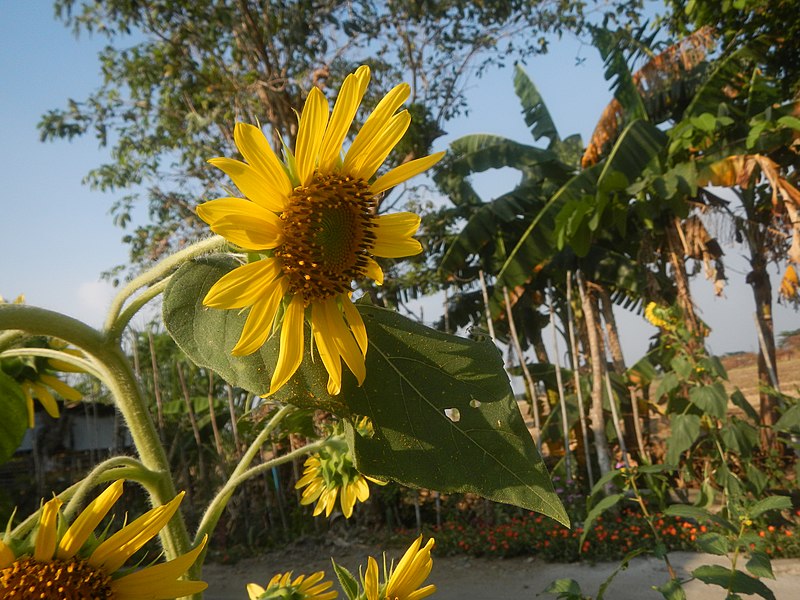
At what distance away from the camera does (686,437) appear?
15.5 feet

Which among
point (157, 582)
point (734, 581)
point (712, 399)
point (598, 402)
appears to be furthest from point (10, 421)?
point (598, 402)

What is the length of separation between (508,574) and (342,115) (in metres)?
4.96

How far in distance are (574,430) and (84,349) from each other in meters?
7.16

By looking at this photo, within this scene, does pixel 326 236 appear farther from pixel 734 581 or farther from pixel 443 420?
pixel 734 581

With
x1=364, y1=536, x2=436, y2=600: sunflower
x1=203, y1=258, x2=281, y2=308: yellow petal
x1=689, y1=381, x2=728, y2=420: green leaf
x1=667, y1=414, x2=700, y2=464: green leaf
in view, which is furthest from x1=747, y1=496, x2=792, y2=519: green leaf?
x1=667, y1=414, x2=700, y2=464: green leaf

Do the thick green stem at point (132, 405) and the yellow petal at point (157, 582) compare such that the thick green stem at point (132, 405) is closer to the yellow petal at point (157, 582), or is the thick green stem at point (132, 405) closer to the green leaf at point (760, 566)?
the yellow petal at point (157, 582)

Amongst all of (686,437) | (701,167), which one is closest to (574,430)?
(686,437)

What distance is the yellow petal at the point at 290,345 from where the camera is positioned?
0.41m

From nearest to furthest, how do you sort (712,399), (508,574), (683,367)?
(712,399) → (683,367) → (508,574)

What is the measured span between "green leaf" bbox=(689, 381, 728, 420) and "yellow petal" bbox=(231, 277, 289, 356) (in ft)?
14.9

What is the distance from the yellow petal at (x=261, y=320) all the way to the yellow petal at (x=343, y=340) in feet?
0.12

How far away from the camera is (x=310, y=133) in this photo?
47cm

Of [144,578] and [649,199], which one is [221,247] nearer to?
[144,578]

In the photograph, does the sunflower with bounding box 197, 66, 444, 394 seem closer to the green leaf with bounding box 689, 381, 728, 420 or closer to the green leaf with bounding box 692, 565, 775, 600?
the green leaf with bounding box 692, 565, 775, 600
